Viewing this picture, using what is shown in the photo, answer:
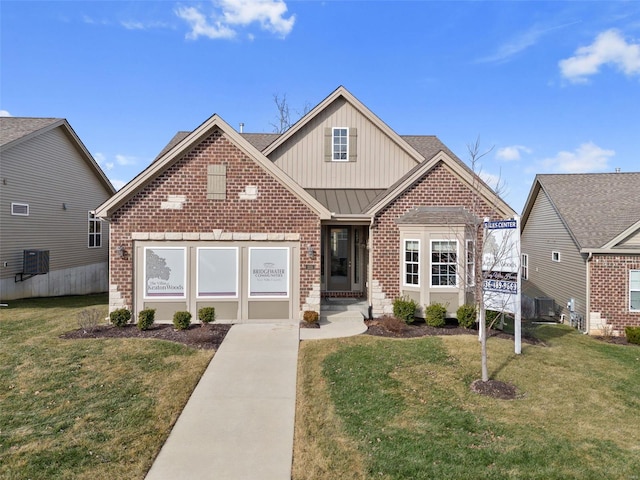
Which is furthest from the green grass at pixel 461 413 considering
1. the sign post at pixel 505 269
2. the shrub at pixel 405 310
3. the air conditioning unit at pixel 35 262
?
the air conditioning unit at pixel 35 262

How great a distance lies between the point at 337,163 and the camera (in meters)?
14.9

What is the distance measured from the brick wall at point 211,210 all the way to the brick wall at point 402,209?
2.26 m

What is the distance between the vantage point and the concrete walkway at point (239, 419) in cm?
469

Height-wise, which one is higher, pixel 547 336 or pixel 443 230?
pixel 443 230

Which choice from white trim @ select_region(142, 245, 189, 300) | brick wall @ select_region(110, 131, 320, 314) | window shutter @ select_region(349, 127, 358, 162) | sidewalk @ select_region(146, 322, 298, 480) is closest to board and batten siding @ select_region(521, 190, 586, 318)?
window shutter @ select_region(349, 127, 358, 162)

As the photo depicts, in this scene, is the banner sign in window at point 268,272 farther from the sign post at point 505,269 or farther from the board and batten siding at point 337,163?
the sign post at point 505,269

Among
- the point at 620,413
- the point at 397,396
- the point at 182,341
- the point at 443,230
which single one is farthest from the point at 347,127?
the point at 620,413

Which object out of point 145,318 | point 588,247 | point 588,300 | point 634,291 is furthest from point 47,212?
point 634,291

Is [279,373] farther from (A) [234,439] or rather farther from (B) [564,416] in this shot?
(B) [564,416]

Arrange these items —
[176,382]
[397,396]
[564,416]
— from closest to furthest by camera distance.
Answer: [564,416]
[397,396]
[176,382]

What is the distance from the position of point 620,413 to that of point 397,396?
3.69 m

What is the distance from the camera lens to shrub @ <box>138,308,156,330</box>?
33.1 feet

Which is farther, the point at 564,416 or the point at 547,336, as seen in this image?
the point at 547,336

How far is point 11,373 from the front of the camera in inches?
294
